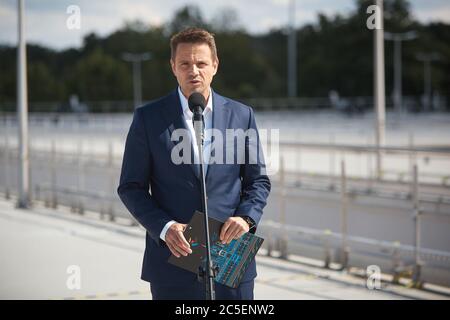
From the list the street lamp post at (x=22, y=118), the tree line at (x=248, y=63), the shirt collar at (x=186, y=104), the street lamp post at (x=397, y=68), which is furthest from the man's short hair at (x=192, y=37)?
the tree line at (x=248, y=63)

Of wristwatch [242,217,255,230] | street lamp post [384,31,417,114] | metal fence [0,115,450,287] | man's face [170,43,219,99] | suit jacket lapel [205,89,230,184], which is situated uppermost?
street lamp post [384,31,417,114]

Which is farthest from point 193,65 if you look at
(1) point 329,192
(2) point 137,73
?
(2) point 137,73

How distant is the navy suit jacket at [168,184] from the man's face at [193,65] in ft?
0.41

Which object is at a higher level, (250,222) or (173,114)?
(173,114)

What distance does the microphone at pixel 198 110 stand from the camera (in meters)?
2.96

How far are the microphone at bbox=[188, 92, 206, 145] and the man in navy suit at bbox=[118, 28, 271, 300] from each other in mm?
119

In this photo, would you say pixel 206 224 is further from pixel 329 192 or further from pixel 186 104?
pixel 329 192

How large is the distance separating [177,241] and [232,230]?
0.21m

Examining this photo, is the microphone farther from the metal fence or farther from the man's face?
the metal fence

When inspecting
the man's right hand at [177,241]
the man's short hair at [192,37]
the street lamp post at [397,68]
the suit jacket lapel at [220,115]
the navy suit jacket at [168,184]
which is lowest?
the man's right hand at [177,241]

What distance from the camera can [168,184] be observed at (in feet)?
10.5

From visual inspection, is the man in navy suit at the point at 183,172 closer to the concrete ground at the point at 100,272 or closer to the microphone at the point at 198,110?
the microphone at the point at 198,110

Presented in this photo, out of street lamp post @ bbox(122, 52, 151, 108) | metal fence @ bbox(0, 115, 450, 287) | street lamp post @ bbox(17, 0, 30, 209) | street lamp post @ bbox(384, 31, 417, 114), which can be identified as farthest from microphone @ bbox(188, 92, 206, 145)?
street lamp post @ bbox(122, 52, 151, 108)

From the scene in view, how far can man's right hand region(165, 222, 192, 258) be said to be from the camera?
299 centimetres
